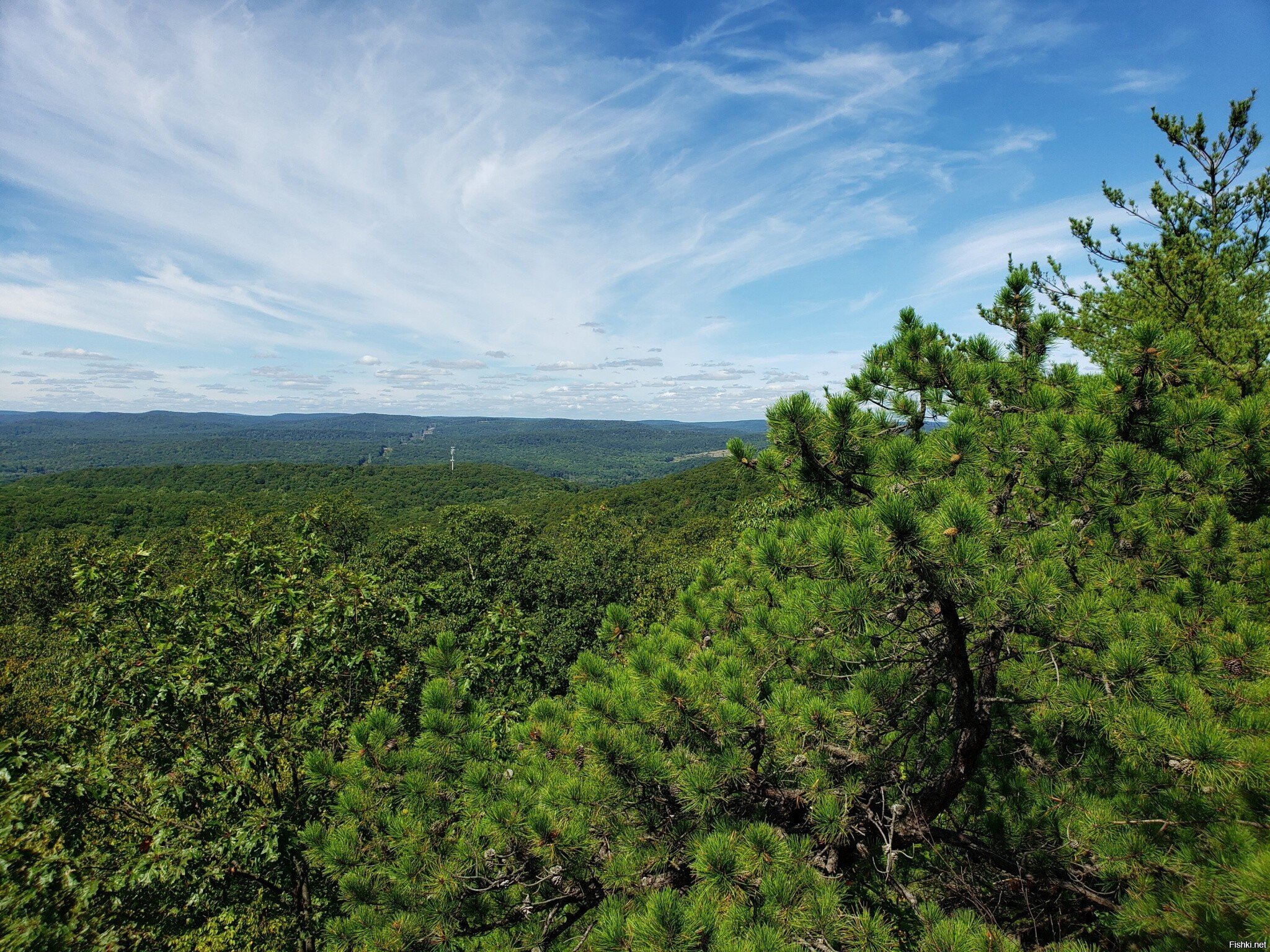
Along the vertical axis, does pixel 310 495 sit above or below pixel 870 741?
below

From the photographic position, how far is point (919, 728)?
2.74m

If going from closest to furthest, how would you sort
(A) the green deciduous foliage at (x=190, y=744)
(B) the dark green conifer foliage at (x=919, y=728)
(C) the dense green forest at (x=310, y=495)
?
(B) the dark green conifer foliage at (x=919, y=728)
(A) the green deciduous foliage at (x=190, y=744)
(C) the dense green forest at (x=310, y=495)

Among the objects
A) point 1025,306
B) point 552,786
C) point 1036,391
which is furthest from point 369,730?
point 1025,306

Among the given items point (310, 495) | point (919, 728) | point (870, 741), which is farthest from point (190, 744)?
point (310, 495)

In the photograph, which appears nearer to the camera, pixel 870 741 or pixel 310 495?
pixel 870 741

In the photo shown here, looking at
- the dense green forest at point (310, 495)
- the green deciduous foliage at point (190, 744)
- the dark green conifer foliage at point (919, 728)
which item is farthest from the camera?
Result: the dense green forest at point (310, 495)

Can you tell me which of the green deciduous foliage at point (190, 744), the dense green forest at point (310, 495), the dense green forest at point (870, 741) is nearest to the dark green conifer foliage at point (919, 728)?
the dense green forest at point (870, 741)

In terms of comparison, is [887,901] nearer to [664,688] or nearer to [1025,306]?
[664,688]

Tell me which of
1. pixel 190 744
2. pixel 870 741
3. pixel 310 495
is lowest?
pixel 310 495

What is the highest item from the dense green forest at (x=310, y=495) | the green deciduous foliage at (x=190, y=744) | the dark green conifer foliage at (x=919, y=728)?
the dark green conifer foliage at (x=919, y=728)

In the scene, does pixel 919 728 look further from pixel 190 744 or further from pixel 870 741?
pixel 190 744

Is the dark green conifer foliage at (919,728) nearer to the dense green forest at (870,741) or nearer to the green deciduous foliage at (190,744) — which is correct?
the dense green forest at (870,741)

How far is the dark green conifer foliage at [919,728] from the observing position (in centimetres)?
199

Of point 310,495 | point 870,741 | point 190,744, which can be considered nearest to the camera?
point 870,741
